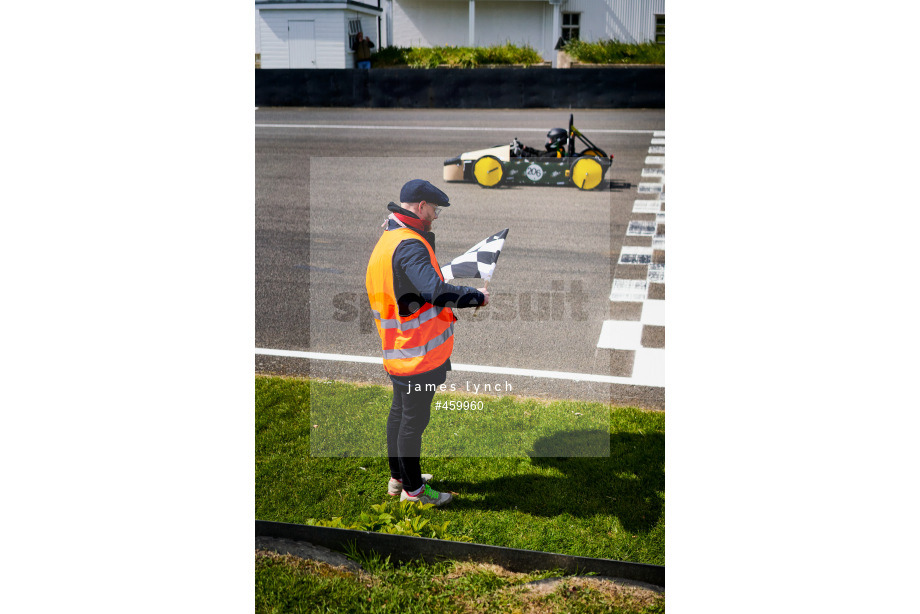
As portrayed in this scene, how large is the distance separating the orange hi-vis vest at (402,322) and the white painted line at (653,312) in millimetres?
2997

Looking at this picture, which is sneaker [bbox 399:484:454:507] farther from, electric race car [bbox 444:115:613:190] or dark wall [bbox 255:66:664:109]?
electric race car [bbox 444:115:613:190]

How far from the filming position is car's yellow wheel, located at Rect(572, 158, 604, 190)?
351 inches

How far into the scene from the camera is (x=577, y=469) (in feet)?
15.3

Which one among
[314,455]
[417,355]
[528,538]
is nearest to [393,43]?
[417,355]

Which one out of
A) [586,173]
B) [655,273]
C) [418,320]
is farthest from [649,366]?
[586,173]

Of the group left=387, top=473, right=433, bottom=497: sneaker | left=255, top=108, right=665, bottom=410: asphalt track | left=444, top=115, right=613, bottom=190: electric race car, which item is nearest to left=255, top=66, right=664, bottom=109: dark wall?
left=255, top=108, right=665, bottom=410: asphalt track

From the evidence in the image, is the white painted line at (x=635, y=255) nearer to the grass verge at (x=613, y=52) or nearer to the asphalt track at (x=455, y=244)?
the asphalt track at (x=455, y=244)

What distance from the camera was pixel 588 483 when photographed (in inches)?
179

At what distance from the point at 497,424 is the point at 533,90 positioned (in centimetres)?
479

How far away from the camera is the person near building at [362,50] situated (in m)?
5.51

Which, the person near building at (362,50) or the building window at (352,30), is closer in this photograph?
the person near building at (362,50)

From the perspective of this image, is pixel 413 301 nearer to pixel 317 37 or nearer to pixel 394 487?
pixel 394 487

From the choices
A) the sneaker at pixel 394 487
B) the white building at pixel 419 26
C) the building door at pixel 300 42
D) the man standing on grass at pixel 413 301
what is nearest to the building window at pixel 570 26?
the white building at pixel 419 26

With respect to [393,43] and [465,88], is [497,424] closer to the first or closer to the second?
[393,43]
